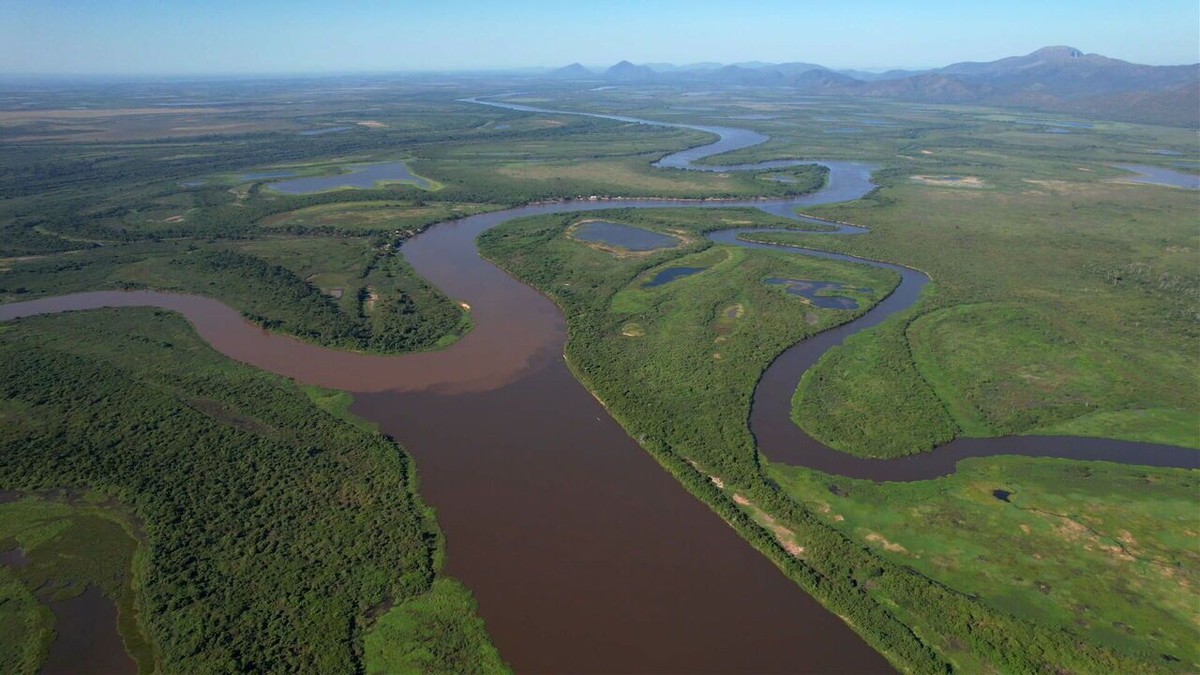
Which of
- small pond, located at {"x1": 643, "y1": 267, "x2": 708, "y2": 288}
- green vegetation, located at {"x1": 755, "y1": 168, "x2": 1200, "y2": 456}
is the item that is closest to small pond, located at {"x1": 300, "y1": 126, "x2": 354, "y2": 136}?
small pond, located at {"x1": 643, "y1": 267, "x2": 708, "y2": 288}

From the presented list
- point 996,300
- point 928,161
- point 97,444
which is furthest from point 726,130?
point 97,444

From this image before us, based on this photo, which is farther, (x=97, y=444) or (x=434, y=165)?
(x=434, y=165)

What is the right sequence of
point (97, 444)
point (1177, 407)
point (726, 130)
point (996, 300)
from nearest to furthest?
point (97, 444) < point (1177, 407) < point (996, 300) < point (726, 130)

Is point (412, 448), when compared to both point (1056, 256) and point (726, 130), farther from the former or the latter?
point (726, 130)

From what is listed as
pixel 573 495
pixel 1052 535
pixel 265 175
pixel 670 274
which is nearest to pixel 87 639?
pixel 573 495

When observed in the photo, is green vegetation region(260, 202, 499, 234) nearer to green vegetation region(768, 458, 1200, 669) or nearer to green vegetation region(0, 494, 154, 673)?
green vegetation region(0, 494, 154, 673)

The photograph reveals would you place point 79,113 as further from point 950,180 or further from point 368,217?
point 950,180

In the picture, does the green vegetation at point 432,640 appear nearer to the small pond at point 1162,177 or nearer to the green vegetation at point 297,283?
the green vegetation at point 297,283
